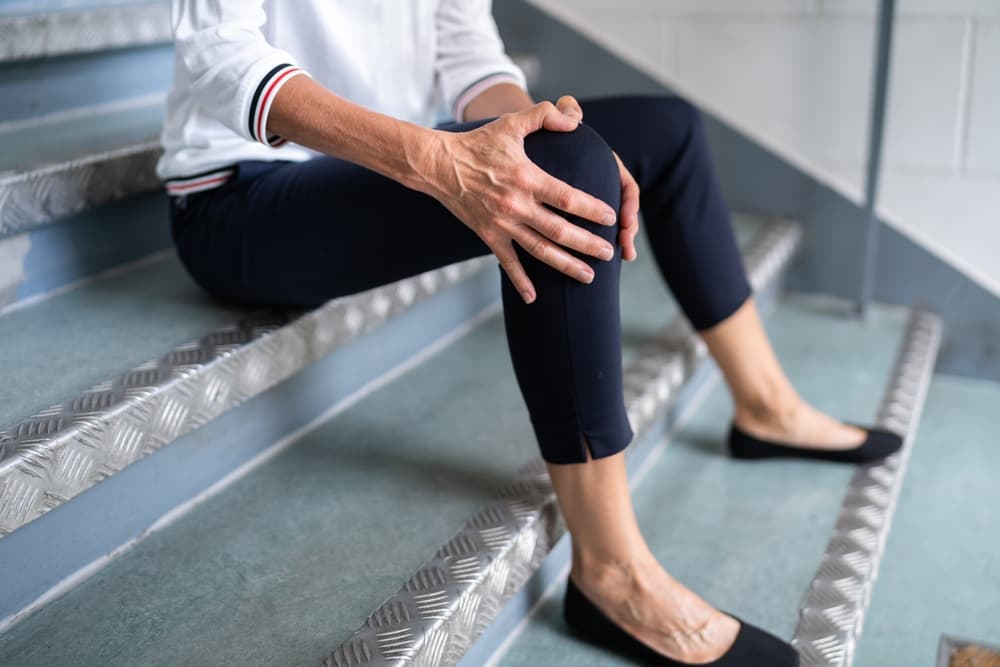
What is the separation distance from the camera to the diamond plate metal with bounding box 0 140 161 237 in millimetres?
1325

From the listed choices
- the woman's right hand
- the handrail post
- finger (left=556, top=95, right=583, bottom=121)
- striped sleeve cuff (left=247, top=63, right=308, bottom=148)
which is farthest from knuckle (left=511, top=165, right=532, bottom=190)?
the handrail post

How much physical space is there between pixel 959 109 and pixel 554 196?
137 centimetres

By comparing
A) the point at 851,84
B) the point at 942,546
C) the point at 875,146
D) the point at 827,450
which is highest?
the point at 851,84

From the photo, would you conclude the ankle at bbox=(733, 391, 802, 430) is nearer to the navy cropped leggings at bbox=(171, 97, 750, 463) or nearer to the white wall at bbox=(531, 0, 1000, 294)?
the navy cropped leggings at bbox=(171, 97, 750, 463)

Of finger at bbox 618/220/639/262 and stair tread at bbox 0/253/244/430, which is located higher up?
finger at bbox 618/220/639/262

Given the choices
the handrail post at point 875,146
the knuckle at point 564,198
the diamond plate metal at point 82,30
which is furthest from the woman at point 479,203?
the handrail post at point 875,146

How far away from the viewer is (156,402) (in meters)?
1.14

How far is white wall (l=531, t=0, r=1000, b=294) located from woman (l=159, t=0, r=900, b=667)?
80cm

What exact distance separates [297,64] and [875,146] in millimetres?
1315

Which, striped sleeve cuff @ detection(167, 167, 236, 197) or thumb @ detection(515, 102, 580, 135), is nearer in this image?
thumb @ detection(515, 102, 580, 135)

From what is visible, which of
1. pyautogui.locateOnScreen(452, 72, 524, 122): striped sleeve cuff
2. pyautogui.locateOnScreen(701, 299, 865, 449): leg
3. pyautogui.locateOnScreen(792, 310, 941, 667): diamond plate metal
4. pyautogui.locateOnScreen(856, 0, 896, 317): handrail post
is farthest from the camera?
pyautogui.locateOnScreen(856, 0, 896, 317): handrail post

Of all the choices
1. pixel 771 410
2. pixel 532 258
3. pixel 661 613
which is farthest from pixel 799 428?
pixel 532 258

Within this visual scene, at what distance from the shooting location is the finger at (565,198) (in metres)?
0.99

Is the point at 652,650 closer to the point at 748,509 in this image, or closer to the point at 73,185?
the point at 748,509
